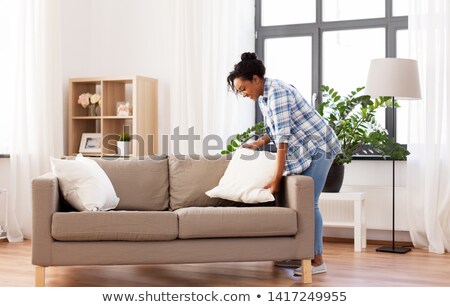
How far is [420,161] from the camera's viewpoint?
496 cm

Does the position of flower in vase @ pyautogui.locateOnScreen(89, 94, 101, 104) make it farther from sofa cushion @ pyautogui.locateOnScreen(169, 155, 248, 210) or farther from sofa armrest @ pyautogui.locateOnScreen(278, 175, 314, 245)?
sofa armrest @ pyautogui.locateOnScreen(278, 175, 314, 245)

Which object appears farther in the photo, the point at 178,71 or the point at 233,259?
the point at 178,71

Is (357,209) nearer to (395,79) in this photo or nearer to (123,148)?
(395,79)

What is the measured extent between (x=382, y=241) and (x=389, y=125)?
3.25ft

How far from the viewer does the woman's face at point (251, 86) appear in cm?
373

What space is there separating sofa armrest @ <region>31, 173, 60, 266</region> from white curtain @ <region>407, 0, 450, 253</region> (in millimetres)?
2887

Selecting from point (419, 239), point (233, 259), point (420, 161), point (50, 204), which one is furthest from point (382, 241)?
point (50, 204)

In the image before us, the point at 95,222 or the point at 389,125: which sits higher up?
the point at 389,125

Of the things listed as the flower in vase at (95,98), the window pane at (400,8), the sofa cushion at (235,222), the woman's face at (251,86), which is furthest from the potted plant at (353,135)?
the flower in vase at (95,98)

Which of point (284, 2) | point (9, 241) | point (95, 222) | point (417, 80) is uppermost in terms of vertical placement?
point (284, 2)

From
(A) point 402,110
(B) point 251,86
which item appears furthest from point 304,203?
(A) point 402,110

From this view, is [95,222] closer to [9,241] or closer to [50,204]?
[50,204]

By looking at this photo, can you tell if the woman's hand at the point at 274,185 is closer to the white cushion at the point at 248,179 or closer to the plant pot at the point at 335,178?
the white cushion at the point at 248,179

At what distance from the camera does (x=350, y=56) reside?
5.62m
